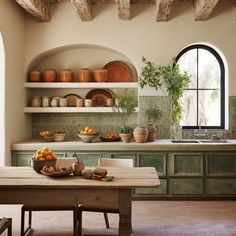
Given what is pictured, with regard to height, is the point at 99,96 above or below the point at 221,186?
above

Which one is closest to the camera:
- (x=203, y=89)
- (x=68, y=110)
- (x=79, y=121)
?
(x=68, y=110)

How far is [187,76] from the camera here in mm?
5738

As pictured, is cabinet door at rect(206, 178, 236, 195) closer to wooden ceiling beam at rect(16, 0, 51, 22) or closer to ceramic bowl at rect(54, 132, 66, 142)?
ceramic bowl at rect(54, 132, 66, 142)

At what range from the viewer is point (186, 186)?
5266 mm

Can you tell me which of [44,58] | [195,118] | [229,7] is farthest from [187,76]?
[44,58]

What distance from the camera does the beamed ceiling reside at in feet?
16.8

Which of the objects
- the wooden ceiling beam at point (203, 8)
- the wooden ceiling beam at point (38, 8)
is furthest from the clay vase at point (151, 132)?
the wooden ceiling beam at point (38, 8)

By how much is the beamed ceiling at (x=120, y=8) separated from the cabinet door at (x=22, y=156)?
6.77 feet

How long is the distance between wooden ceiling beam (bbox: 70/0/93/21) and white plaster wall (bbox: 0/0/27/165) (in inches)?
36.1

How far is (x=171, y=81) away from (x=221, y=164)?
1.45 metres

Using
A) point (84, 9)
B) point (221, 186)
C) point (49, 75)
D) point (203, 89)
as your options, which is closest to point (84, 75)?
point (49, 75)

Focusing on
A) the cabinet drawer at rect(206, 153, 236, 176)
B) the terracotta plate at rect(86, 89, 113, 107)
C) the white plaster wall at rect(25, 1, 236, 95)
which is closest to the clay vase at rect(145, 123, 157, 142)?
the white plaster wall at rect(25, 1, 236, 95)

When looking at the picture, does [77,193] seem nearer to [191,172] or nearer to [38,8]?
[191,172]

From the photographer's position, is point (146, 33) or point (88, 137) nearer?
point (88, 137)
